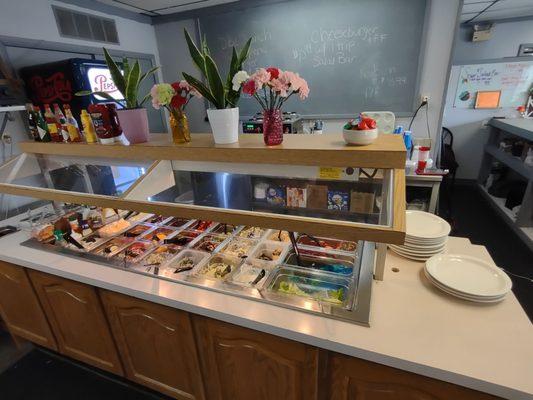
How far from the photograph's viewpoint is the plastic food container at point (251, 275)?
1.22m

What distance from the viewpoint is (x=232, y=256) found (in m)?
1.41

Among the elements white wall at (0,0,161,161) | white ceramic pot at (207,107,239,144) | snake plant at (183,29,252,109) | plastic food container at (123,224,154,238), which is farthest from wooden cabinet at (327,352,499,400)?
white wall at (0,0,161,161)

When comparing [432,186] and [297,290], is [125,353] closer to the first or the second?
[297,290]

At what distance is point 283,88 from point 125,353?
1588mm

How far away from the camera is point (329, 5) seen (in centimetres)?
285

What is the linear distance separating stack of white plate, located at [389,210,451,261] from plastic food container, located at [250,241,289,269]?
558 mm

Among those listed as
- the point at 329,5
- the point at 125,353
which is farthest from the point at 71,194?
the point at 329,5

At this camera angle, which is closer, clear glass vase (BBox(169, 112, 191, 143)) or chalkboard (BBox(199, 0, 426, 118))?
clear glass vase (BBox(169, 112, 191, 143))

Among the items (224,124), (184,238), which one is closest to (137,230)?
(184,238)

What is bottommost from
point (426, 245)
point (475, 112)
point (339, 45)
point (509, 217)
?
point (509, 217)

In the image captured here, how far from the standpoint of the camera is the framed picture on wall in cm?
416

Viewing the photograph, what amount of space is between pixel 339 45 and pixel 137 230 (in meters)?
2.72

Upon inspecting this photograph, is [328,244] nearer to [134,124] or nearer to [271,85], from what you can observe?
[271,85]

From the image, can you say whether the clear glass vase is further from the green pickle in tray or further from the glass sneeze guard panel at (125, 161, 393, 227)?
the green pickle in tray
